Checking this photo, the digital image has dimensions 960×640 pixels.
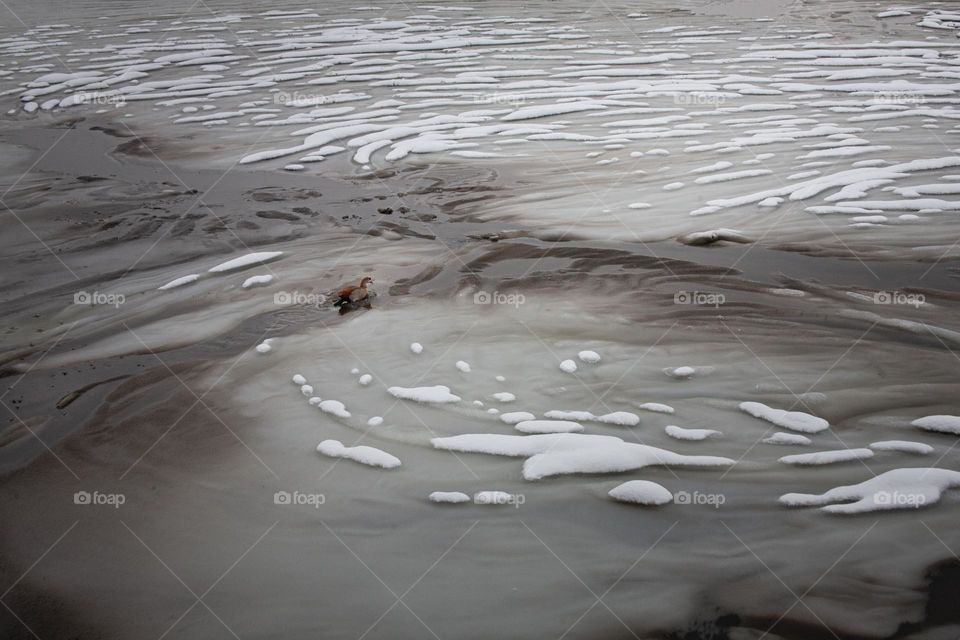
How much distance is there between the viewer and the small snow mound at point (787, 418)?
283cm

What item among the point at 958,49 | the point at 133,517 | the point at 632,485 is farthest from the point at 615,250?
the point at 958,49

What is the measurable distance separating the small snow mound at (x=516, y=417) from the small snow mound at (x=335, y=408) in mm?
621

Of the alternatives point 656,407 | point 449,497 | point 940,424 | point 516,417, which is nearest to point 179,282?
point 516,417

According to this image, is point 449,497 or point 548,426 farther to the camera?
point 548,426

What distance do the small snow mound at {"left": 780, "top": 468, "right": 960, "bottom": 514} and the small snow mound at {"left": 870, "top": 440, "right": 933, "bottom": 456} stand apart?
0.38 feet

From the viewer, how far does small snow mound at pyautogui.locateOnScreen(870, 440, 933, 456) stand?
8.80ft

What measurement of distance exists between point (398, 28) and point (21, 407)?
8.73 m

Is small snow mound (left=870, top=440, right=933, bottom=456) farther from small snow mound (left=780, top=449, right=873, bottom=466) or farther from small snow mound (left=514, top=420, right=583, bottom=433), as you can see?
small snow mound (left=514, top=420, right=583, bottom=433)

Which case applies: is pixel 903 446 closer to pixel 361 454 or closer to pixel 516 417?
pixel 516 417

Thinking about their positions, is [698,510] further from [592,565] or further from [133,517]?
[133,517]

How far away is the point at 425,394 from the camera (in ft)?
10.2

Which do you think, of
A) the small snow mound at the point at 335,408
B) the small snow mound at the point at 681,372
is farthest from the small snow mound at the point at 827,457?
the small snow mound at the point at 335,408

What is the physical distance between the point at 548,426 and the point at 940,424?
1437 mm

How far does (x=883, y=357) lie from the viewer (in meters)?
3.26
